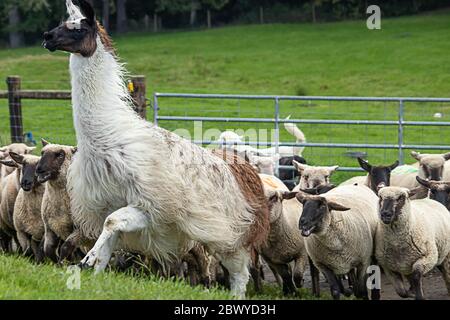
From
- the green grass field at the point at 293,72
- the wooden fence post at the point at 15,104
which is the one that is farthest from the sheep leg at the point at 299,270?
the wooden fence post at the point at 15,104

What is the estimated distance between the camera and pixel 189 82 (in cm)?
3688

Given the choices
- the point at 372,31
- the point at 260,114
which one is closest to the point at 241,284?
the point at 260,114

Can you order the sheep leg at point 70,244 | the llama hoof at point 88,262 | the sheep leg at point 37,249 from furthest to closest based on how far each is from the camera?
the sheep leg at point 37,249
the sheep leg at point 70,244
the llama hoof at point 88,262

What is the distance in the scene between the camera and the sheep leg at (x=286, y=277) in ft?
33.8

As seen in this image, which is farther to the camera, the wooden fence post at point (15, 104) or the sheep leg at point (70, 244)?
the wooden fence post at point (15, 104)

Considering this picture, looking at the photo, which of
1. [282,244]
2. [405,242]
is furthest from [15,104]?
[405,242]

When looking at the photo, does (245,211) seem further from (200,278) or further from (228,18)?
(228,18)

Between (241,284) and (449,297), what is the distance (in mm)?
2557

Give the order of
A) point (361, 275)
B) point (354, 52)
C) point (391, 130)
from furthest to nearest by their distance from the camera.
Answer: point (354, 52)
point (391, 130)
point (361, 275)

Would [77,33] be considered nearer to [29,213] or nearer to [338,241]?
[29,213]

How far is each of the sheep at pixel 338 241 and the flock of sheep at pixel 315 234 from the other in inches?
0.4

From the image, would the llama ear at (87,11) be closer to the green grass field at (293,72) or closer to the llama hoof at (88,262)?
the llama hoof at (88,262)
